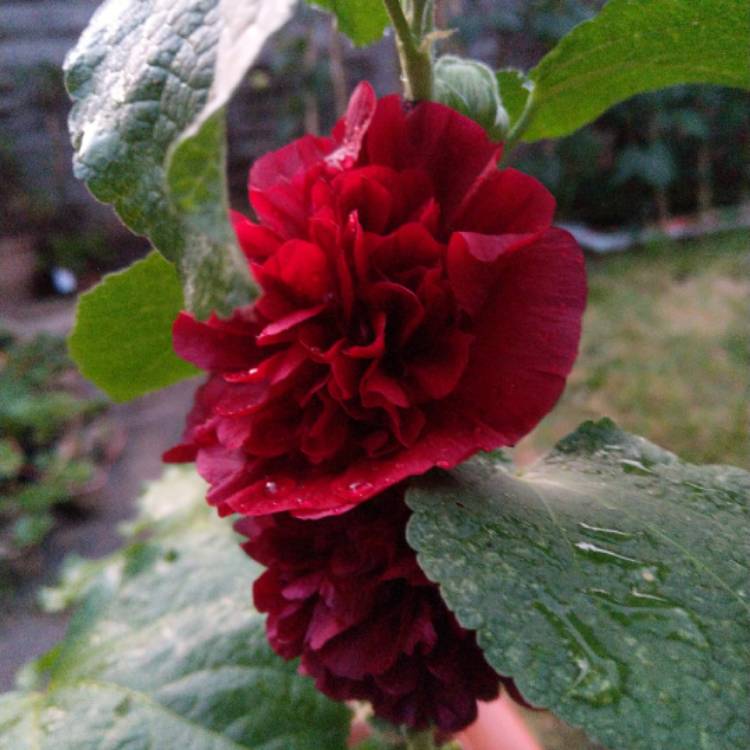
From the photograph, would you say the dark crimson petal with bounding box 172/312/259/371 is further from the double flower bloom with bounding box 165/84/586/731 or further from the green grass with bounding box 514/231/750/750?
the green grass with bounding box 514/231/750/750

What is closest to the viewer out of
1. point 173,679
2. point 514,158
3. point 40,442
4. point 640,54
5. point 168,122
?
point 168,122

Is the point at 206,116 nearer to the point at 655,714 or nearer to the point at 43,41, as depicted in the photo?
the point at 655,714

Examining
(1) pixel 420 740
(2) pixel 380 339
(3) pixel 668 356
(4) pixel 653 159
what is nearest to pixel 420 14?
(2) pixel 380 339

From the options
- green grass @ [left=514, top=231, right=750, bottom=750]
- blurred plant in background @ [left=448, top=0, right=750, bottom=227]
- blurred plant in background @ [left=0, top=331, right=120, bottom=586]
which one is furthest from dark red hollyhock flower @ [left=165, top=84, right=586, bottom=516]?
blurred plant in background @ [left=448, top=0, right=750, bottom=227]

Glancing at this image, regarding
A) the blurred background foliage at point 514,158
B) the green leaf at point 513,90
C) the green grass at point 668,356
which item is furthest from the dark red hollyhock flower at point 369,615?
the blurred background foliage at point 514,158

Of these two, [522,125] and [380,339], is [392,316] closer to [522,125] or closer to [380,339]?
[380,339]

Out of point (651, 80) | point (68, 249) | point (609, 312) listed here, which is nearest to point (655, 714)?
point (651, 80)
